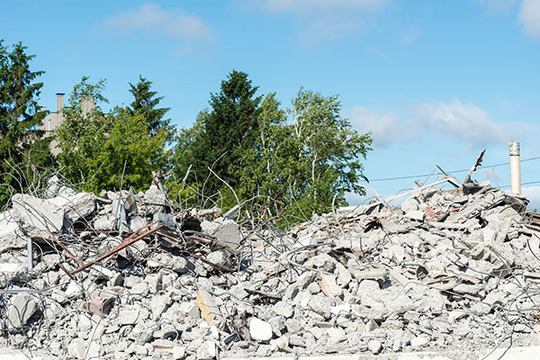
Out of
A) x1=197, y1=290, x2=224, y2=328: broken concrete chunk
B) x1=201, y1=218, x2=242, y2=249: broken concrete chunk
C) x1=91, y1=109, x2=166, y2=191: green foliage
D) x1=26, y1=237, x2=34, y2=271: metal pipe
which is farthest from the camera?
x1=91, y1=109, x2=166, y2=191: green foliage

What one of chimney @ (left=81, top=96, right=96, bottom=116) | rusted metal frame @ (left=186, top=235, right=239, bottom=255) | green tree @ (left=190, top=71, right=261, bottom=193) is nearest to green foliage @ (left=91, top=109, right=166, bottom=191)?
green tree @ (left=190, top=71, right=261, bottom=193)

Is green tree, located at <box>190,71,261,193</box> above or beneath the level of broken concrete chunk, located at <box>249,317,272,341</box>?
above

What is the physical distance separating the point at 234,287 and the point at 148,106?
34.8 metres

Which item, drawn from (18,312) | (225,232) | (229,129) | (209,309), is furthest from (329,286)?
(229,129)

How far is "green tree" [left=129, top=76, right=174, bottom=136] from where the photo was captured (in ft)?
127

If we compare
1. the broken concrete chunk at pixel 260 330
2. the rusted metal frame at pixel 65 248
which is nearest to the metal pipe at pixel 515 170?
the broken concrete chunk at pixel 260 330

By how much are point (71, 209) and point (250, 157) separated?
23.5 m

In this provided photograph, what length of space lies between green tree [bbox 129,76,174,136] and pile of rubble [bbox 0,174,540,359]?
32.1 m

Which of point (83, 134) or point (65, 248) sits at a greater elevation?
point (83, 134)

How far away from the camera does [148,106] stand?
39250 millimetres

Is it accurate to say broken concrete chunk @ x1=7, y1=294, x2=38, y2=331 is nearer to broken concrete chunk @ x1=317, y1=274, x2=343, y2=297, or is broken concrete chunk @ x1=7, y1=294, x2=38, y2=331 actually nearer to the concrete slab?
the concrete slab

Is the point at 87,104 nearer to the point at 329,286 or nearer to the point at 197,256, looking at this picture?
→ the point at 197,256

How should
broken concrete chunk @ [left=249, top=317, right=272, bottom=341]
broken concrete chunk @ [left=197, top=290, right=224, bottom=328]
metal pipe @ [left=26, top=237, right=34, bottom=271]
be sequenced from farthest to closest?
metal pipe @ [left=26, top=237, right=34, bottom=271], broken concrete chunk @ [left=197, top=290, right=224, bottom=328], broken concrete chunk @ [left=249, top=317, right=272, bottom=341]

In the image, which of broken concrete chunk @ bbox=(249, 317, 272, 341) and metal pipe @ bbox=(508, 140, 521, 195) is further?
metal pipe @ bbox=(508, 140, 521, 195)
